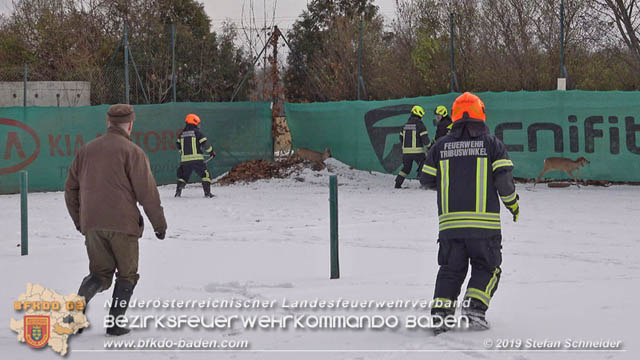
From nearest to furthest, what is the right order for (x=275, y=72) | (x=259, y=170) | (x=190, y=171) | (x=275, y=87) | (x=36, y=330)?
(x=36, y=330) → (x=190, y=171) → (x=259, y=170) → (x=275, y=87) → (x=275, y=72)

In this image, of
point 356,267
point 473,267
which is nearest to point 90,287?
point 473,267

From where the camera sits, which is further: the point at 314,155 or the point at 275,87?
the point at 275,87

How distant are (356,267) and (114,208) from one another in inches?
132

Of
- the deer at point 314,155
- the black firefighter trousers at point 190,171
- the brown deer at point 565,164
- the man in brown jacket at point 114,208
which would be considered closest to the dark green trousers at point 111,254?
the man in brown jacket at point 114,208

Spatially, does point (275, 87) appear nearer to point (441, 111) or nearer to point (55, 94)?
point (441, 111)

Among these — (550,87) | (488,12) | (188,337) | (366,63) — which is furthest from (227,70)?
(188,337)

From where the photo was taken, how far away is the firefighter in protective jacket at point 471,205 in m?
5.41

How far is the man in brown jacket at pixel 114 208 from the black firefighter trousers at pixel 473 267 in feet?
5.99

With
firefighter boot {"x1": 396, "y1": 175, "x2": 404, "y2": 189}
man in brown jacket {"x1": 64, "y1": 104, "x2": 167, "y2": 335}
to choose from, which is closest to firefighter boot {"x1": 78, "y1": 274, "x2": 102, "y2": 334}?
man in brown jacket {"x1": 64, "y1": 104, "x2": 167, "y2": 335}

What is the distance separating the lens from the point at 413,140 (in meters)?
16.8

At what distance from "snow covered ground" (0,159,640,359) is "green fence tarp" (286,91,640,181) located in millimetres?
895

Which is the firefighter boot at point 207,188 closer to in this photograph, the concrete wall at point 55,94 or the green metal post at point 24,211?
the green metal post at point 24,211

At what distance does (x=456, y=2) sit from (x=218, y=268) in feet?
62.0

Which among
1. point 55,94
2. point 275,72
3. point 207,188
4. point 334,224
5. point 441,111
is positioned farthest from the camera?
point 55,94
